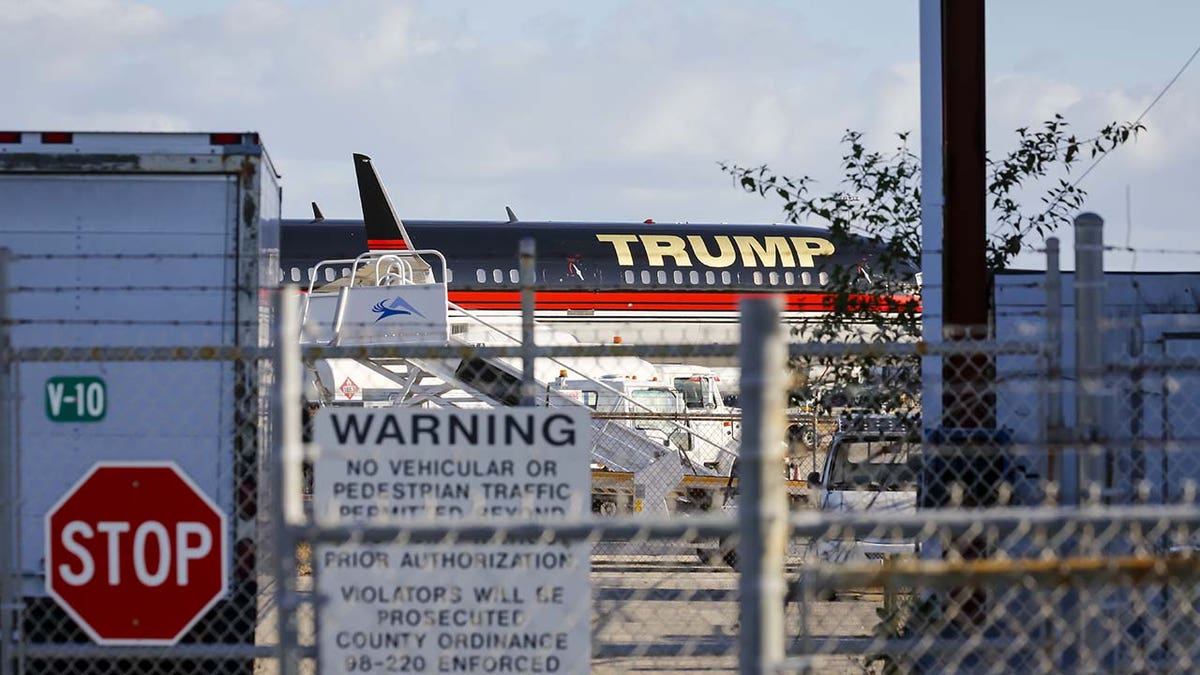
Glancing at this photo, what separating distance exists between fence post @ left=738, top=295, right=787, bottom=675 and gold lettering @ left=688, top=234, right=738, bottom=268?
30977 millimetres

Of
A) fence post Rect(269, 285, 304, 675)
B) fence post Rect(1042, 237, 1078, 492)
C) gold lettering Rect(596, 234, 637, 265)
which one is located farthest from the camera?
gold lettering Rect(596, 234, 637, 265)

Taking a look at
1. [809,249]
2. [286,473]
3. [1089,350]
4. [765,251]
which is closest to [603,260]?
[765,251]

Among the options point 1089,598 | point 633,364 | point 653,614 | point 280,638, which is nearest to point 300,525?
point 280,638

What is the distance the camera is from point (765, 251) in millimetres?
35156

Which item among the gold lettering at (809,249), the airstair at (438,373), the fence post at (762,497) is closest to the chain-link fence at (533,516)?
the fence post at (762,497)

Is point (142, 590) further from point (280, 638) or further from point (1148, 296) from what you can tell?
point (1148, 296)

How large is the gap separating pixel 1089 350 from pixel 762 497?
2.21 metres

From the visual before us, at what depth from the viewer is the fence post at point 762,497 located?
3.54m

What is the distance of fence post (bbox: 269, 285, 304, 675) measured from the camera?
404cm

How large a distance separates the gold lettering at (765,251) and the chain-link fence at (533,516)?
1019 inches

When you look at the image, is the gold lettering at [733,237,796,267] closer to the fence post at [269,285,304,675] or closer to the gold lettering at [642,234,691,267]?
the gold lettering at [642,234,691,267]

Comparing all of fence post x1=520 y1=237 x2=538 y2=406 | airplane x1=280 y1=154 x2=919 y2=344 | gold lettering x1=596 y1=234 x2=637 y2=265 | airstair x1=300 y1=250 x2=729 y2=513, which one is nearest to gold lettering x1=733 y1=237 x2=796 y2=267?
airplane x1=280 y1=154 x2=919 y2=344

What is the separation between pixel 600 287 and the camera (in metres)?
33.5

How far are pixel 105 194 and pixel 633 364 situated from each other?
15630 mm
